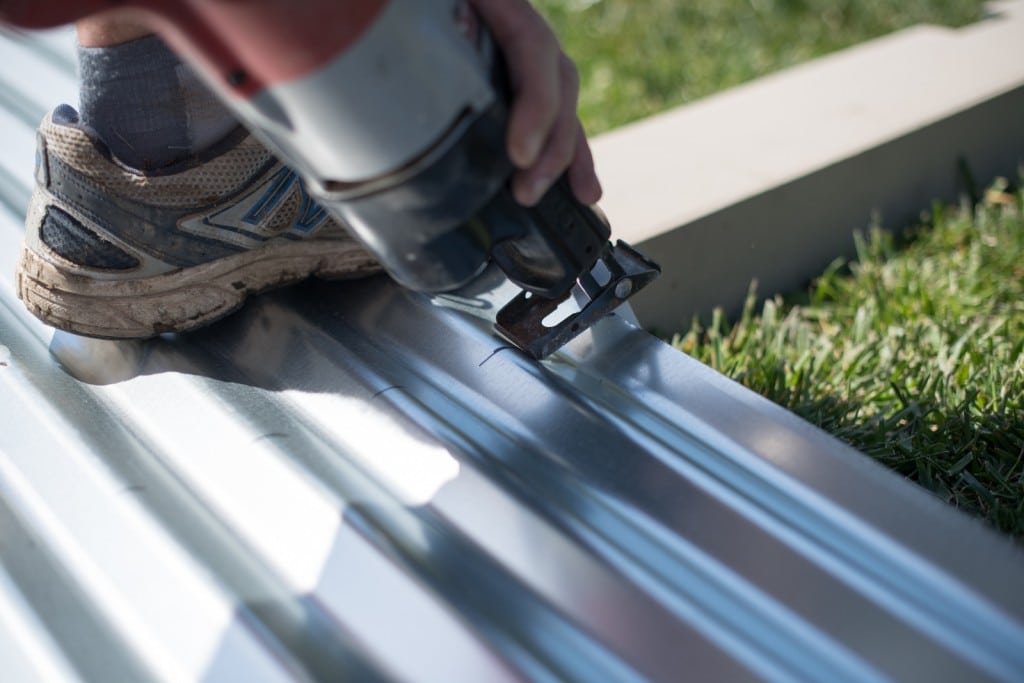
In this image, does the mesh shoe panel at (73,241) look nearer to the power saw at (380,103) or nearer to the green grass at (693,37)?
the power saw at (380,103)

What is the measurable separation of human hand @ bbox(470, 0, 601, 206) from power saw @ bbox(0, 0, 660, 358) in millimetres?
22

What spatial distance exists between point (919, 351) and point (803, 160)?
476mm

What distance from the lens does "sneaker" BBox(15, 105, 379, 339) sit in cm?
151

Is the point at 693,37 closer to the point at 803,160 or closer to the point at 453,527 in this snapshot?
the point at 803,160

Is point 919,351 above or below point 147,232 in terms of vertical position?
below

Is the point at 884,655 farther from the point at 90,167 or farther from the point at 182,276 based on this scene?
the point at 90,167

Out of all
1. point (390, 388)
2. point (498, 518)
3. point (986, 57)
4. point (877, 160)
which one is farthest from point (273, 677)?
Answer: point (986, 57)

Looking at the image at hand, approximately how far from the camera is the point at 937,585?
1.12 meters

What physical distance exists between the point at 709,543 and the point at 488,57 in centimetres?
58

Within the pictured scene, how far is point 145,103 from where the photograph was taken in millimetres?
1504

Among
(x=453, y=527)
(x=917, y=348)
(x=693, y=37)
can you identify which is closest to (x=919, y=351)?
(x=917, y=348)

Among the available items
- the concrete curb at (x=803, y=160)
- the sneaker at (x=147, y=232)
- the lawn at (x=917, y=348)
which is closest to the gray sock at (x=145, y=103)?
the sneaker at (x=147, y=232)

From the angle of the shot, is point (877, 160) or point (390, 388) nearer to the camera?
point (390, 388)

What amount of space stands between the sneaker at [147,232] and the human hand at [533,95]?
0.52 metres
